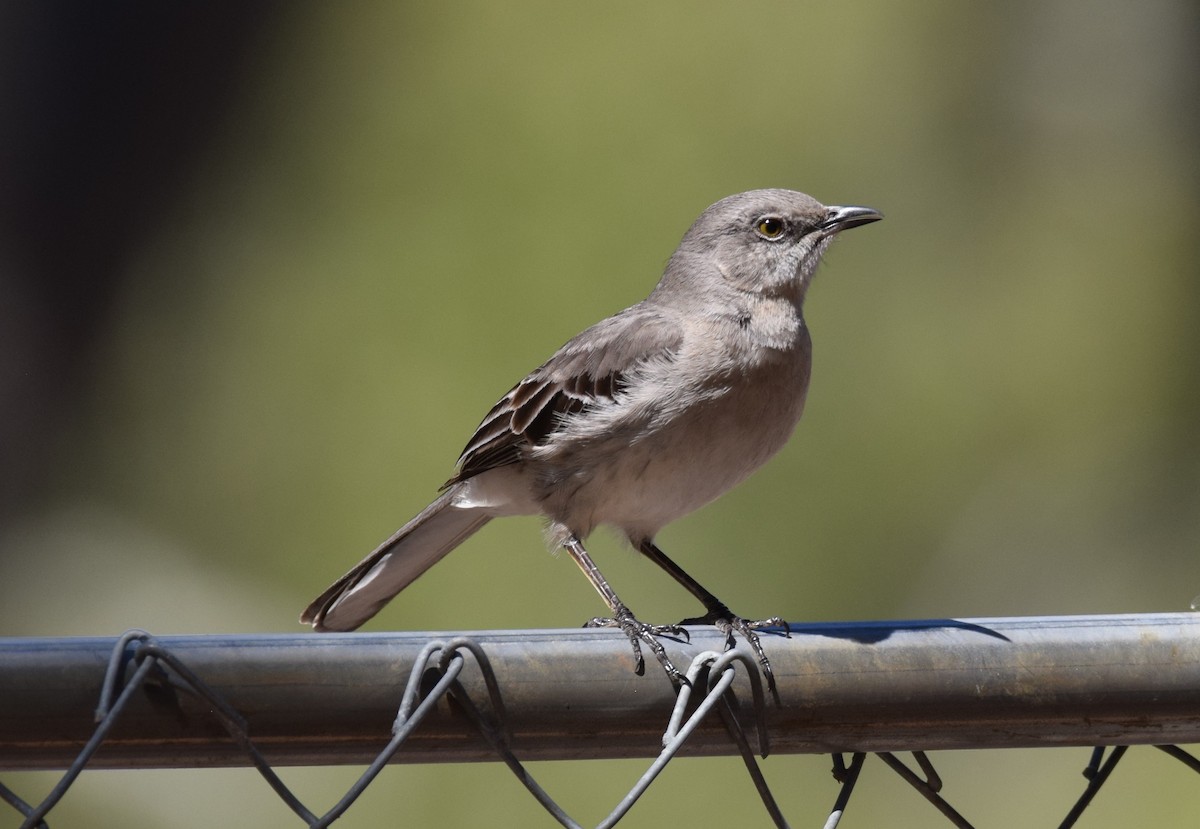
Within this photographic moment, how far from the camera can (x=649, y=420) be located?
3.18 metres

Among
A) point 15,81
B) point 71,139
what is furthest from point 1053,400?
point 15,81

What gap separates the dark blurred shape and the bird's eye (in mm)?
3770

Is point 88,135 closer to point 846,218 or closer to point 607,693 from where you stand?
point 846,218

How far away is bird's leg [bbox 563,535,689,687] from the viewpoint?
5.26 feet

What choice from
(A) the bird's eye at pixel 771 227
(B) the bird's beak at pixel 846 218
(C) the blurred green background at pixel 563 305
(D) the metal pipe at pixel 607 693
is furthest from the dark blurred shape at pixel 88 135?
(D) the metal pipe at pixel 607 693

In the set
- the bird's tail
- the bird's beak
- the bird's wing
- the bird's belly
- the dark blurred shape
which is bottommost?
the bird's tail

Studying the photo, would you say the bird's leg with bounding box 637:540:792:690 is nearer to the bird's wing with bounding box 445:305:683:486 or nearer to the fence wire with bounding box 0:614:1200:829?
the fence wire with bounding box 0:614:1200:829

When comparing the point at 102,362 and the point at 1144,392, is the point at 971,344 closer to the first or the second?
the point at 1144,392

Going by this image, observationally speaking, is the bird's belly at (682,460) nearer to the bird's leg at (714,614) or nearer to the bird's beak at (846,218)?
the bird's leg at (714,614)

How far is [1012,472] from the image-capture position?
219 inches

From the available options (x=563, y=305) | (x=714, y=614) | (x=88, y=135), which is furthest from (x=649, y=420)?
(x=88, y=135)

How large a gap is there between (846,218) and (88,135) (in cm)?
443

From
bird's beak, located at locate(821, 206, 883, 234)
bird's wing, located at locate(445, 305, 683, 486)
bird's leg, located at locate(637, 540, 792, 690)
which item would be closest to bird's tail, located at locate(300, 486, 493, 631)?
bird's wing, located at locate(445, 305, 683, 486)

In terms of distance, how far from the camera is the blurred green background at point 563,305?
5195 mm
